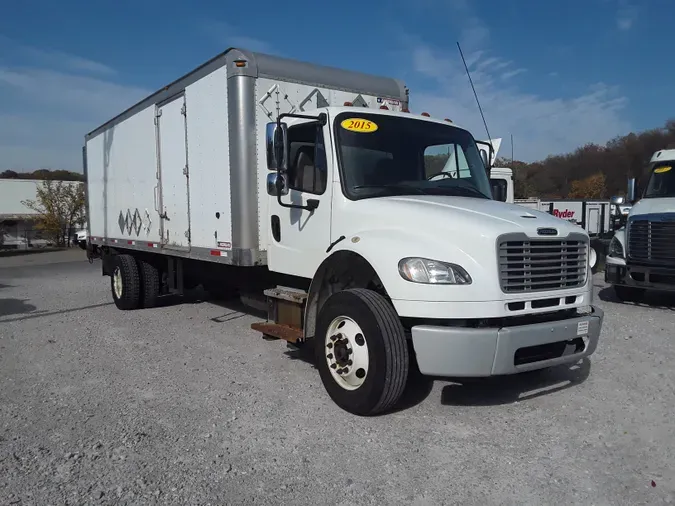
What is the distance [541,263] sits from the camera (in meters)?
4.47

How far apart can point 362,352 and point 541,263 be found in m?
1.57

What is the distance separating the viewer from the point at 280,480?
3561mm

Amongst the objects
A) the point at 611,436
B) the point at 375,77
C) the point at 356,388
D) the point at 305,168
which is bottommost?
the point at 611,436

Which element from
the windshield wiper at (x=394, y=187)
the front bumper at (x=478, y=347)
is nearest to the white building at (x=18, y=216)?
the windshield wiper at (x=394, y=187)

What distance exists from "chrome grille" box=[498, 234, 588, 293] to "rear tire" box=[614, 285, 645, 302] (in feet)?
19.3

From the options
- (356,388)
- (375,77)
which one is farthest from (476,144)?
(356,388)

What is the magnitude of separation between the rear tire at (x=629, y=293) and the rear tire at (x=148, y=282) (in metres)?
8.00

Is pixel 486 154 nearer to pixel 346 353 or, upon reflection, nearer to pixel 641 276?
pixel 346 353

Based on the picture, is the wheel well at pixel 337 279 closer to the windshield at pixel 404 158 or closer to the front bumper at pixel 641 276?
the windshield at pixel 404 158

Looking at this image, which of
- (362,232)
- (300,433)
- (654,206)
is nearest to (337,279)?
(362,232)

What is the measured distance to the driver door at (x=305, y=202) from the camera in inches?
207

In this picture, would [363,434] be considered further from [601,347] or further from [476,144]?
[601,347]

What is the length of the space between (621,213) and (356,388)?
30.6ft

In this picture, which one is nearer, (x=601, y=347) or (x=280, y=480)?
(x=280, y=480)
